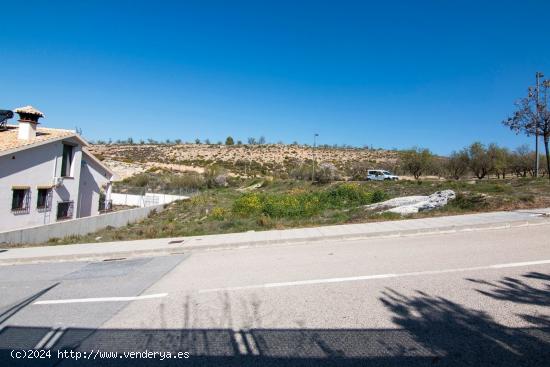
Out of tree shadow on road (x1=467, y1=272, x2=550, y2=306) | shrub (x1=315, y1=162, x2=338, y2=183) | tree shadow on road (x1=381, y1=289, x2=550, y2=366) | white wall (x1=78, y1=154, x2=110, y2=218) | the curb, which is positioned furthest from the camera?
shrub (x1=315, y1=162, x2=338, y2=183)

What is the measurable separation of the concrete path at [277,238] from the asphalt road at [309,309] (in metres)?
2.00

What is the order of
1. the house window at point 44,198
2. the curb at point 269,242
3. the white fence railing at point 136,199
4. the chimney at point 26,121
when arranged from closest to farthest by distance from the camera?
the curb at point 269,242, the house window at point 44,198, the chimney at point 26,121, the white fence railing at point 136,199

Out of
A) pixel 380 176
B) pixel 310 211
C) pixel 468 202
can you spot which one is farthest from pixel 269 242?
pixel 380 176

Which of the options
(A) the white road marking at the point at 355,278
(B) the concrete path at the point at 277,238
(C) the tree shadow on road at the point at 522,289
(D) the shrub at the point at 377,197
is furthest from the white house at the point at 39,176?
(C) the tree shadow on road at the point at 522,289

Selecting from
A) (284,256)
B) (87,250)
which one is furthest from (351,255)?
(87,250)

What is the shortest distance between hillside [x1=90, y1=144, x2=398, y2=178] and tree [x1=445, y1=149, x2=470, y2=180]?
17859mm

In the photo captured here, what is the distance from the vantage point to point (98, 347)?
152 inches

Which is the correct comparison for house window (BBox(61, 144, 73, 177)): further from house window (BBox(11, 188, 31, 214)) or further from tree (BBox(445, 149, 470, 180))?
tree (BBox(445, 149, 470, 180))

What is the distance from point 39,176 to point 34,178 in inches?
16.2

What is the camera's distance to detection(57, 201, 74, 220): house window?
21.7 m

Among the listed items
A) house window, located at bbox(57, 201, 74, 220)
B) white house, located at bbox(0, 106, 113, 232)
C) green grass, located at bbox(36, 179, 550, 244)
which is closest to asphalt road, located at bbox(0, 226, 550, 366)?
Result: green grass, located at bbox(36, 179, 550, 244)

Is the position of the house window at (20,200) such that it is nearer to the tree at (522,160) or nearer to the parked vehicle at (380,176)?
the parked vehicle at (380,176)

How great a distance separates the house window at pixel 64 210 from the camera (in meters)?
21.7

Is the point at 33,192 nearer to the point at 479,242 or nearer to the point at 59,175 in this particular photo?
the point at 59,175
